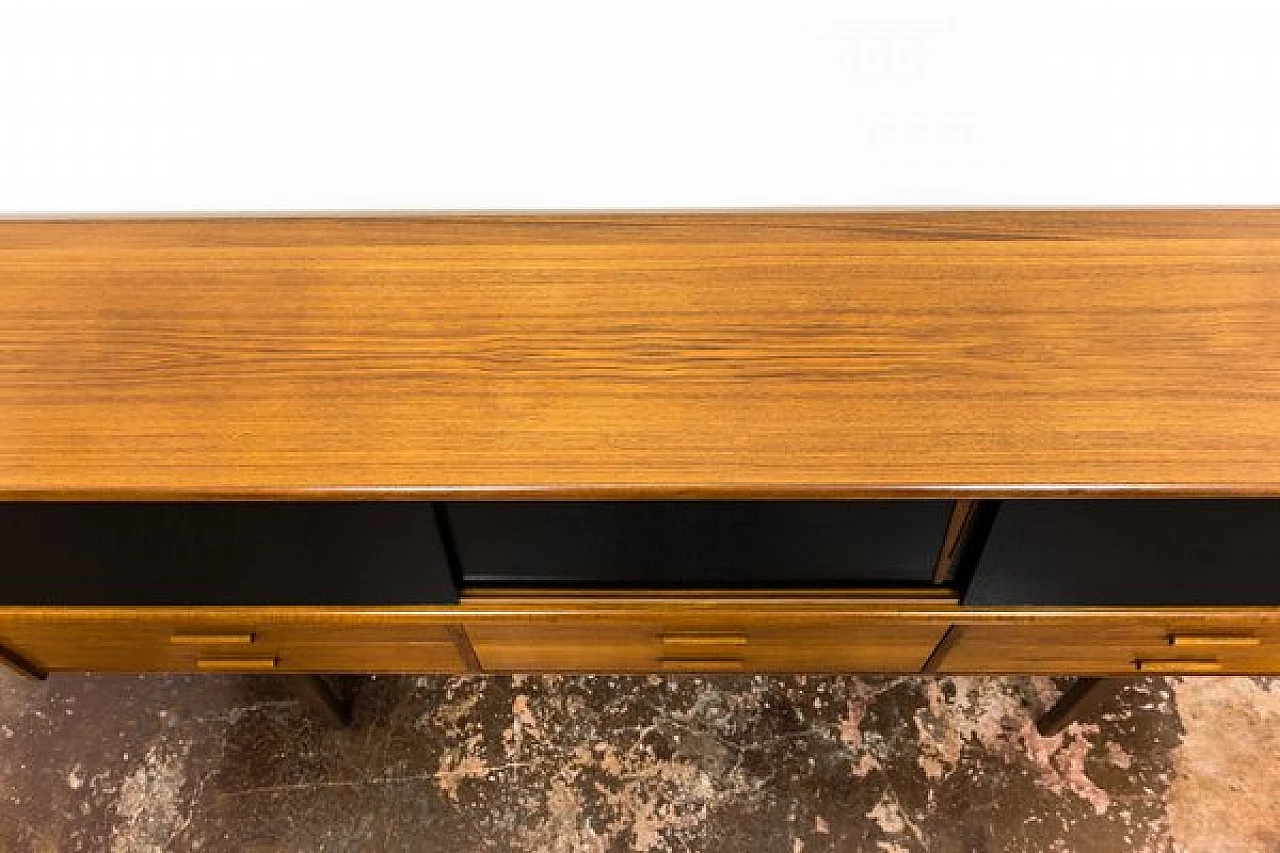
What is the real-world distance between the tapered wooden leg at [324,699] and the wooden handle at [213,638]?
22 centimetres

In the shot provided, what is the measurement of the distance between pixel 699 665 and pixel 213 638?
73cm

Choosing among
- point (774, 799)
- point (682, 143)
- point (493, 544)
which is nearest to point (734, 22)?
point (682, 143)

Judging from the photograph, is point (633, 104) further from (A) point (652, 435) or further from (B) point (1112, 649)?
(B) point (1112, 649)

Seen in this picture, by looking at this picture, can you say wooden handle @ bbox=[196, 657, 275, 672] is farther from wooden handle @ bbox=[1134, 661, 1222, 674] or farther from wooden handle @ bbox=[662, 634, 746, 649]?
wooden handle @ bbox=[1134, 661, 1222, 674]

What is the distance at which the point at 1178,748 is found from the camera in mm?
1556

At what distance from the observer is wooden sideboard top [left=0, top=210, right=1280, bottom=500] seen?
904mm

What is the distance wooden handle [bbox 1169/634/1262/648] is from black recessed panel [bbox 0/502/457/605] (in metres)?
1.03

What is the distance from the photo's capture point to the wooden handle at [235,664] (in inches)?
50.9

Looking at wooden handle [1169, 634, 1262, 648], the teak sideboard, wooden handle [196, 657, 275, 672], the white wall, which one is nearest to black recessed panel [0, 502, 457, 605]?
the teak sideboard

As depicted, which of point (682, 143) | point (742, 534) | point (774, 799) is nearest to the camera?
point (742, 534)

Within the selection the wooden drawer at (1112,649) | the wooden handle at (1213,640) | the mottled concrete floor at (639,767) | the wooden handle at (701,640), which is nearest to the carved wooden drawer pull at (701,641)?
the wooden handle at (701,640)

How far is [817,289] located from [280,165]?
793mm

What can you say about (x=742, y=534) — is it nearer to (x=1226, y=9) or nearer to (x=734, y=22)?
(x=734, y=22)

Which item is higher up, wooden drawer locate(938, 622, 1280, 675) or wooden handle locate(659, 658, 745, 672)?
wooden drawer locate(938, 622, 1280, 675)
